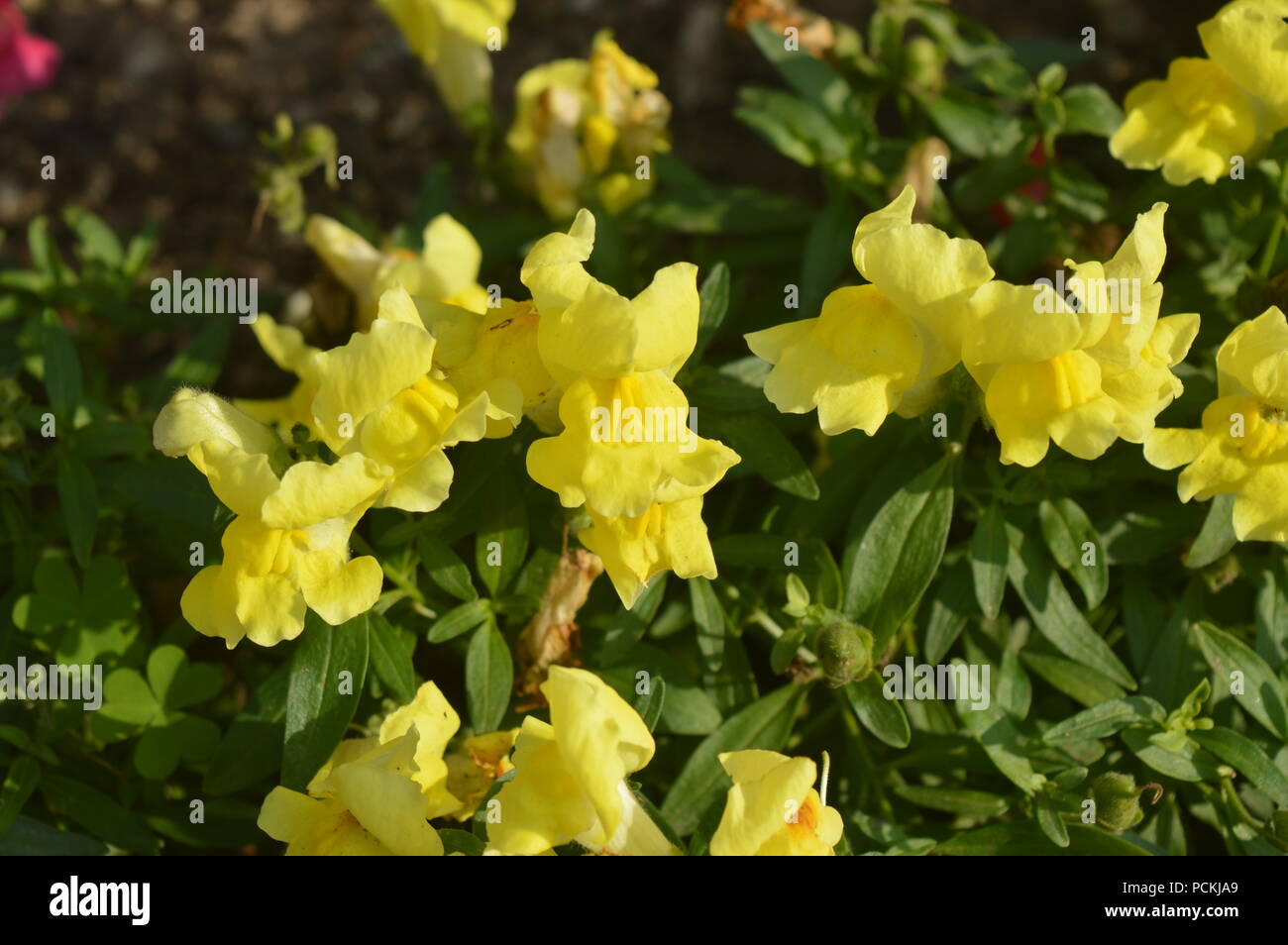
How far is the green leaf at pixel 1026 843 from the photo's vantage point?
2.24 m

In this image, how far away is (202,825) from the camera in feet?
8.13

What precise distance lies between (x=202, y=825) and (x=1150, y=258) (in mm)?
2054

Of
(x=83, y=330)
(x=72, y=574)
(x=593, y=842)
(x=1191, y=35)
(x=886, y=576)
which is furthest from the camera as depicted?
(x=1191, y=35)

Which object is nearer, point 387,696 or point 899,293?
point 899,293

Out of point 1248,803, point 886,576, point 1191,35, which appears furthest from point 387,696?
point 1191,35

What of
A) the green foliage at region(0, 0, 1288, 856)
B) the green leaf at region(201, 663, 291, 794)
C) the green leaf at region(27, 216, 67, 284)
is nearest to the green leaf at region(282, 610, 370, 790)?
the green foliage at region(0, 0, 1288, 856)

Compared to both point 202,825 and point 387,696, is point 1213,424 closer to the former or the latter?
point 387,696

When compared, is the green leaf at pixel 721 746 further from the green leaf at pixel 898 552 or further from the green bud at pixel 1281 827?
the green bud at pixel 1281 827

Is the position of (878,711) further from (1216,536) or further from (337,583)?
(337,583)

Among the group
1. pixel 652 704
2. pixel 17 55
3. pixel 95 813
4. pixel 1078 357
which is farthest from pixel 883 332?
pixel 17 55

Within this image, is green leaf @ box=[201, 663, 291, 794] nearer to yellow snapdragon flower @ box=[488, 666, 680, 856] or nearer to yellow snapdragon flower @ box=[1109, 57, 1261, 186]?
yellow snapdragon flower @ box=[488, 666, 680, 856]

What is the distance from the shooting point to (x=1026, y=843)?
2.30m

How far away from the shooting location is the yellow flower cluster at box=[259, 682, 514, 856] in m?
1.86

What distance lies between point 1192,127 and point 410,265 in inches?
67.5
